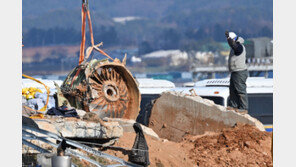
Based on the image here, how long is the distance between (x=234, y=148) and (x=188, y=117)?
7.37ft

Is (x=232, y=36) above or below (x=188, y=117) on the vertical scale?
above

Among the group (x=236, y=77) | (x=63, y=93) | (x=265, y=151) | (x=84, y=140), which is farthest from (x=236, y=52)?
(x=84, y=140)

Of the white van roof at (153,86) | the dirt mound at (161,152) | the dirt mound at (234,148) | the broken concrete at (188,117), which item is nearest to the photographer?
the dirt mound at (161,152)

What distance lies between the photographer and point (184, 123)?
15.7m

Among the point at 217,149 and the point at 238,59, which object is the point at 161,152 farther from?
the point at 238,59

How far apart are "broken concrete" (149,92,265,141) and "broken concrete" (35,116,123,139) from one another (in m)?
3.66

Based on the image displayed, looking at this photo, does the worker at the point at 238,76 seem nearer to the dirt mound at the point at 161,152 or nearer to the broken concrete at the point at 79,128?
the dirt mound at the point at 161,152

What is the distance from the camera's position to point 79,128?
37.9ft

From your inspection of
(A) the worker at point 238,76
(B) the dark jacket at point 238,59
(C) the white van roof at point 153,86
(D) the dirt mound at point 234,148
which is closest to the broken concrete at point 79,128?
(D) the dirt mound at point 234,148

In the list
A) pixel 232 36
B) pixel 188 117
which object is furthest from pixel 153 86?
pixel 232 36

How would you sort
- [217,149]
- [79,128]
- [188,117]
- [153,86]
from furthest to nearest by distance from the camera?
[153,86] → [188,117] → [217,149] → [79,128]

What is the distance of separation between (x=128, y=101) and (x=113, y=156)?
485 cm

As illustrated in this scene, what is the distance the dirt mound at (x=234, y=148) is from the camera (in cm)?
1319

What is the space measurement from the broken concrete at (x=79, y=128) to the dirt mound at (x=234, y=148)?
2.08 m
